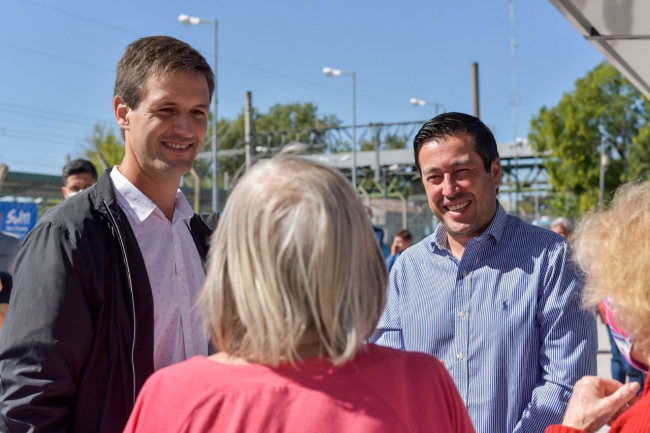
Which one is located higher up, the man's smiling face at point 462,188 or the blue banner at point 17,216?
the man's smiling face at point 462,188

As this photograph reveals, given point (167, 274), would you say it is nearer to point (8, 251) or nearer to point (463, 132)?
point (463, 132)

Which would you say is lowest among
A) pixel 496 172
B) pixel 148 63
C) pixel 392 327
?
pixel 392 327

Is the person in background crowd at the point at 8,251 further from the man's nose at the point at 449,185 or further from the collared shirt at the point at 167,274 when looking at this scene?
the man's nose at the point at 449,185

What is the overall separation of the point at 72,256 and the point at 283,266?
852mm

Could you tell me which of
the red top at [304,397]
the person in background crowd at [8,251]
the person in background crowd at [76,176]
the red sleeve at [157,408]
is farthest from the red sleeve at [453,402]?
the person in background crowd at [76,176]

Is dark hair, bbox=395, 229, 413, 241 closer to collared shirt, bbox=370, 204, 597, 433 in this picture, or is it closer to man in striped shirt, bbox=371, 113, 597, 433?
man in striped shirt, bbox=371, 113, 597, 433

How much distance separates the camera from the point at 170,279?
87.9 inches

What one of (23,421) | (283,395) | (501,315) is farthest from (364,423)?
(501,315)

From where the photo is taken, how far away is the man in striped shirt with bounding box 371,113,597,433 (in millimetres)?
2514

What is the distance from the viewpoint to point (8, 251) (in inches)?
193

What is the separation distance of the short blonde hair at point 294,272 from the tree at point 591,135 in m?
36.6

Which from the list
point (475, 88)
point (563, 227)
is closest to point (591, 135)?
point (475, 88)

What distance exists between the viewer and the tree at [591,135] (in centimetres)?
3638

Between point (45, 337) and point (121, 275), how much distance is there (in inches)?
11.4
